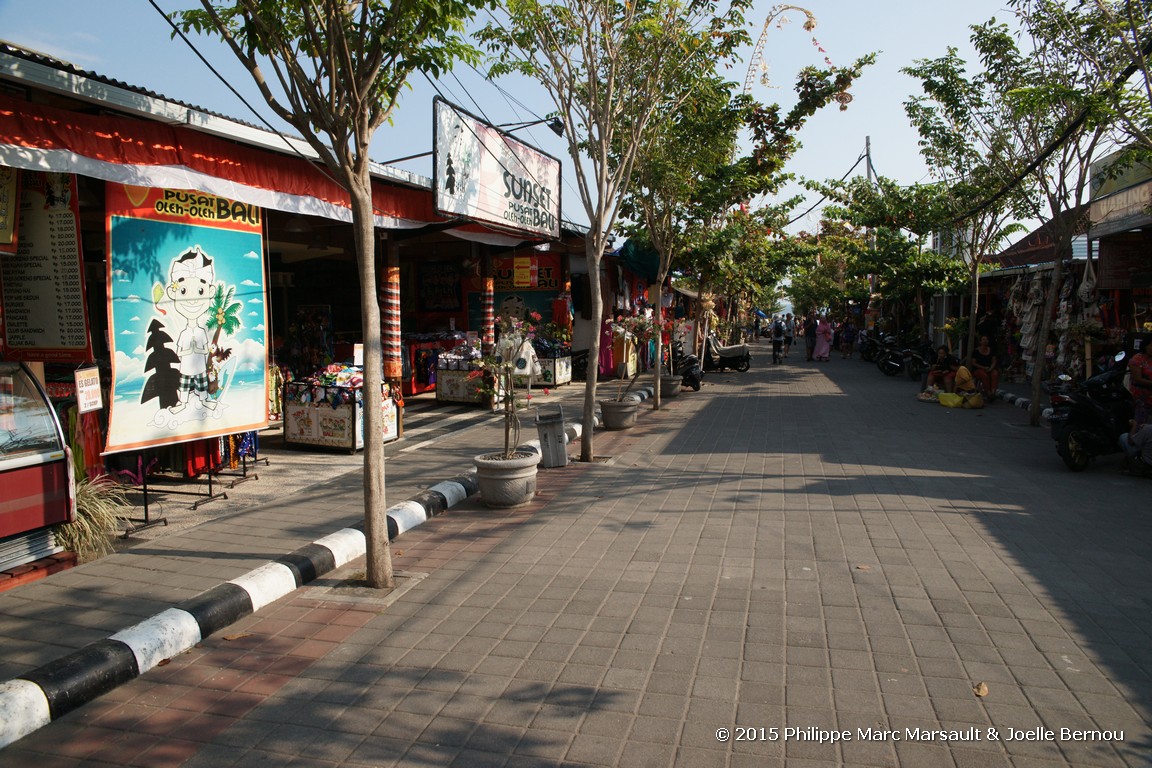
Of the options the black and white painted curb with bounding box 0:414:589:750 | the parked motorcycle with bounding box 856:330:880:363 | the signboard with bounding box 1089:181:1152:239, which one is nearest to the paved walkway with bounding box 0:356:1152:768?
the black and white painted curb with bounding box 0:414:589:750

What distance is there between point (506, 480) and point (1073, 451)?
21.5 feet

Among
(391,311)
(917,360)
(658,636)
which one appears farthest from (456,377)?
(917,360)

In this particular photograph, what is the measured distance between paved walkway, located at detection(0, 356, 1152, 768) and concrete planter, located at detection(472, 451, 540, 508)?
20 cm

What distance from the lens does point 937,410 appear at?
14.5m

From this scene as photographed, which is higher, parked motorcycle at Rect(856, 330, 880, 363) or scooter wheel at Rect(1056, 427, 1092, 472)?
parked motorcycle at Rect(856, 330, 880, 363)

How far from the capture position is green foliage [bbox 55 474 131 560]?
5469 millimetres

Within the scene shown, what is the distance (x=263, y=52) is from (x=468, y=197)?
5645mm

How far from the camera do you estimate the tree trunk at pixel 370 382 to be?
4.99 m

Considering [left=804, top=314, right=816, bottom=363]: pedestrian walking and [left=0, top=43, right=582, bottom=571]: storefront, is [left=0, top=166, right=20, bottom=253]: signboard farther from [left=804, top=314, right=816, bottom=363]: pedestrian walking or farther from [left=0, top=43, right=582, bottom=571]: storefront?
[left=804, top=314, right=816, bottom=363]: pedestrian walking

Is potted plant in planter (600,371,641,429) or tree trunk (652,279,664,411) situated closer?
potted plant in planter (600,371,641,429)

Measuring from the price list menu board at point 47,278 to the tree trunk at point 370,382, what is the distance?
9.42ft

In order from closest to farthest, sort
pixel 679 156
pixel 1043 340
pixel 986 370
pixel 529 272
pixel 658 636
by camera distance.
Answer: pixel 658 636
pixel 1043 340
pixel 679 156
pixel 986 370
pixel 529 272

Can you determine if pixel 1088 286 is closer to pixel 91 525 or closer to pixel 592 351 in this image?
pixel 592 351

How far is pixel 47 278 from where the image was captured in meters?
6.29
